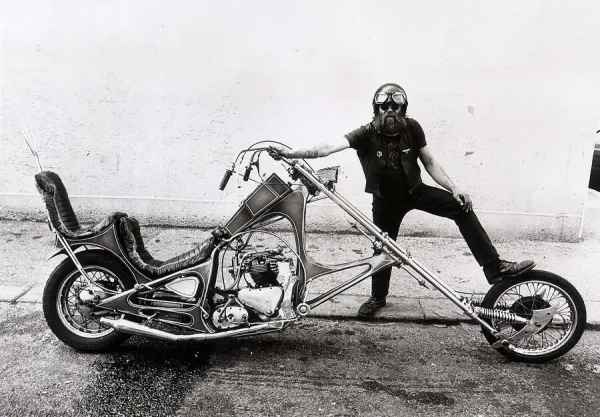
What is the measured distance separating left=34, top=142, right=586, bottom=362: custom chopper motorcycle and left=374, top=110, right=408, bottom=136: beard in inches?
23.7

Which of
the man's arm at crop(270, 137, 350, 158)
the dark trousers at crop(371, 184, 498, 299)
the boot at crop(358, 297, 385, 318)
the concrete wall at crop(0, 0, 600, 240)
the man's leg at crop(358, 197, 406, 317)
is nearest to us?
the man's arm at crop(270, 137, 350, 158)

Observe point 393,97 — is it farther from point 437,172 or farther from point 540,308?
point 540,308

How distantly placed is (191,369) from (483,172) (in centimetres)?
393

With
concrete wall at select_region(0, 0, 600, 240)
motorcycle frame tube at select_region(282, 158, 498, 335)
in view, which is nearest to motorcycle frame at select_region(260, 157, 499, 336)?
motorcycle frame tube at select_region(282, 158, 498, 335)

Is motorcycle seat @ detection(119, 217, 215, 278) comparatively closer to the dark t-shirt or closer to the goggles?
the dark t-shirt

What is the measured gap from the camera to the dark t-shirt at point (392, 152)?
375cm

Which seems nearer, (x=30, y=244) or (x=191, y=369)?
(x=191, y=369)

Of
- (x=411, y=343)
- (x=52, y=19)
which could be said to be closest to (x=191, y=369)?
(x=411, y=343)

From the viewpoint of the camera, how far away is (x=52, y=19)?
5.73 m

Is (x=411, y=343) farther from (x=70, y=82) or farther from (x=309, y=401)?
(x=70, y=82)

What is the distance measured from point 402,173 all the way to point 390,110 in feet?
1.48

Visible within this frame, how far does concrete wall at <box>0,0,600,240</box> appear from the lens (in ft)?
18.4

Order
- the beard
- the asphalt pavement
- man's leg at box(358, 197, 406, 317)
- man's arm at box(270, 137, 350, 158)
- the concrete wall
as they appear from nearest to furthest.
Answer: man's arm at box(270, 137, 350, 158) → the beard → man's leg at box(358, 197, 406, 317) → the asphalt pavement → the concrete wall

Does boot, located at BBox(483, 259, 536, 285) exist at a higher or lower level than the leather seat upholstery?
lower
